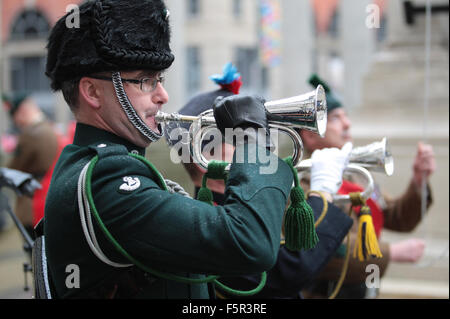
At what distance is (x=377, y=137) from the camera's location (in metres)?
5.04

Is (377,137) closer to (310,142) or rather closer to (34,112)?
(310,142)

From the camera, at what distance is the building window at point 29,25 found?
28016mm

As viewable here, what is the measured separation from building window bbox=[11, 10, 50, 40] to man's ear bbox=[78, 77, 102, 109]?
28136 millimetres

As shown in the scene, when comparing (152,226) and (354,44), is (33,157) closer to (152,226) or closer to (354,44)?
(152,226)

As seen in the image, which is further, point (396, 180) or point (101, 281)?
point (396, 180)

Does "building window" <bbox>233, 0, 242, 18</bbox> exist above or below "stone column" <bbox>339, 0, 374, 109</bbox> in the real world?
above

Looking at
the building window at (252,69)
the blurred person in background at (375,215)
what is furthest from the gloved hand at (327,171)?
the building window at (252,69)

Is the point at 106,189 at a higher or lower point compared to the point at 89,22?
lower

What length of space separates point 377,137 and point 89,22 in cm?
383

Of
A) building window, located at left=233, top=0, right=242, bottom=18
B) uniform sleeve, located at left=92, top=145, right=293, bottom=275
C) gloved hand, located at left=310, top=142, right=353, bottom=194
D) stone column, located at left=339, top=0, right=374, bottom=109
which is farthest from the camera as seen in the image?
building window, located at left=233, top=0, right=242, bottom=18

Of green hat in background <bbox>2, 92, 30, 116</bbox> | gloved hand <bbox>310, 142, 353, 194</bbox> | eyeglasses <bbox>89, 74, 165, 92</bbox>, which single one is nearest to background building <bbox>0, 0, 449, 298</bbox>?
eyeglasses <bbox>89, 74, 165, 92</bbox>

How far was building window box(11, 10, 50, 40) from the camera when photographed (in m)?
28.0

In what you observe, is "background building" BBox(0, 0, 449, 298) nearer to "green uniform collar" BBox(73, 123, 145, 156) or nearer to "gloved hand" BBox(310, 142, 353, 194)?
"green uniform collar" BBox(73, 123, 145, 156)

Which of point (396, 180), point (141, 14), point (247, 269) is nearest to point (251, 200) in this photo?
point (247, 269)
